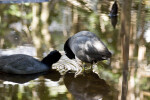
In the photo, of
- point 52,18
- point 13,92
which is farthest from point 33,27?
point 13,92

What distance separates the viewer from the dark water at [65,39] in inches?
242

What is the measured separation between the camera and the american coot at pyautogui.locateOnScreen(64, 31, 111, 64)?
6.73 m

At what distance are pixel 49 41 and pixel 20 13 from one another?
340cm

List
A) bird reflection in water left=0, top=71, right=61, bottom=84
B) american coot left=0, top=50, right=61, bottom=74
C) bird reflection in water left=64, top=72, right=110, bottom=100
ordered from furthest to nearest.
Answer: american coot left=0, top=50, right=61, bottom=74, bird reflection in water left=0, top=71, right=61, bottom=84, bird reflection in water left=64, top=72, right=110, bottom=100

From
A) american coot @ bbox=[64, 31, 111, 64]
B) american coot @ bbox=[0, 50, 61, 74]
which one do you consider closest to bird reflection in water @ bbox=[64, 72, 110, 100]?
american coot @ bbox=[64, 31, 111, 64]

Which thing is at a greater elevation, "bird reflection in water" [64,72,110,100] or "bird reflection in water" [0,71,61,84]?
"bird reflection in water" [0,71,61,84]

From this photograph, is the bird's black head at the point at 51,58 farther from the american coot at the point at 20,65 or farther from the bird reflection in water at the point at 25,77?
the bird reflection in water at the point at 25,77

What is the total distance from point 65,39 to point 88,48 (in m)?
2.35

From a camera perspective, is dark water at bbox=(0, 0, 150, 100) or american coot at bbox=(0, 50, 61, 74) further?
american coot at bbox=(0, 50, 61, 74)

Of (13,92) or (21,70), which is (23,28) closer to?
(21,70)

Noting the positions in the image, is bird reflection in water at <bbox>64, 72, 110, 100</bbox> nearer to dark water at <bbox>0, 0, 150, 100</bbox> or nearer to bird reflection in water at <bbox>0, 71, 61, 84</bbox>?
dark water at <bbox>0, 0, 150, 100</bbox>

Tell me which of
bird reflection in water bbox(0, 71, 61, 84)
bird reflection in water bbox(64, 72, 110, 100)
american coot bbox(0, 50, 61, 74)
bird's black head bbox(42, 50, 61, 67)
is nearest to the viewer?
bird reflection in water bbox(64, 72, 110, 100)

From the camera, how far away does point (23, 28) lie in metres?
10.2

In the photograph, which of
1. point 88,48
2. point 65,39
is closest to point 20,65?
point 88,48
